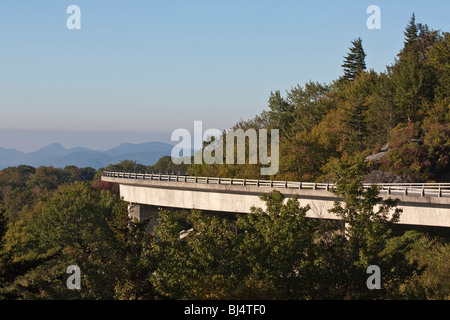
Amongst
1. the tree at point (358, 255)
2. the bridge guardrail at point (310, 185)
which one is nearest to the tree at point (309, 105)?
the bridge guardrail at point (310, 185)

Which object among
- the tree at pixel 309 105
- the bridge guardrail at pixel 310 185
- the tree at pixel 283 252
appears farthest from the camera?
the tree at pixel 309 105

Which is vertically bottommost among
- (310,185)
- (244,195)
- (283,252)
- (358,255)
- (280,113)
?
(358,255)

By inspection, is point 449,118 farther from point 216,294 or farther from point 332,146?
point 216,294

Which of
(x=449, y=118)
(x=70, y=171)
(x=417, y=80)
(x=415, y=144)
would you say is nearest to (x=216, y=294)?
(x=415, y=144)

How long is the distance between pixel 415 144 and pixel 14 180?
119965mm

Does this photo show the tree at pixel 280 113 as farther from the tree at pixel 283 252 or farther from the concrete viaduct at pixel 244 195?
the tree at pixel 283 252

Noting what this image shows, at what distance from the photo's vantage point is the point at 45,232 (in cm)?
6444

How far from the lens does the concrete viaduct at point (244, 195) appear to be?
3466cm

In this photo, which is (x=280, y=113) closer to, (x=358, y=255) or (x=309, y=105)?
(x=309, y=105)

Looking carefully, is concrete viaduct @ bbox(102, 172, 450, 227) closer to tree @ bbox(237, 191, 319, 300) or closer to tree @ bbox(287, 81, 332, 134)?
tree @ bbox(237, 191, 319, 300)

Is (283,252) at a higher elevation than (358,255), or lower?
higher

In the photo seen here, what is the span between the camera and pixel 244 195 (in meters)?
46.5

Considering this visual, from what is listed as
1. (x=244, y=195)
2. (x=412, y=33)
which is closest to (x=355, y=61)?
(x=412, y=33)
